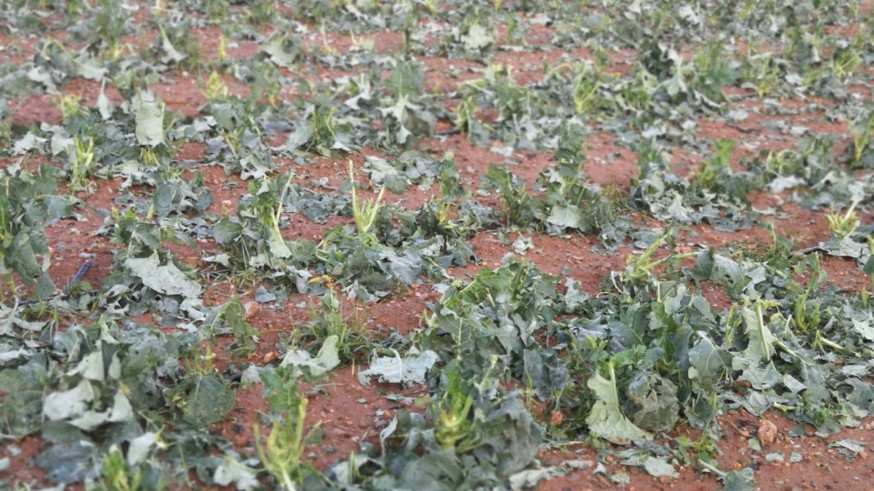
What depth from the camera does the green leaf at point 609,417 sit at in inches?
142

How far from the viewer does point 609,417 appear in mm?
3643

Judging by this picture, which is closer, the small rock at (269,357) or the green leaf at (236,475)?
the green leaf at (236,475)

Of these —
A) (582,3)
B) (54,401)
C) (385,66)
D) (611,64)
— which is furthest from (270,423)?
(582,3)

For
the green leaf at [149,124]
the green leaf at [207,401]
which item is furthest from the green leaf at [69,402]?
the green leaf at [149,124]

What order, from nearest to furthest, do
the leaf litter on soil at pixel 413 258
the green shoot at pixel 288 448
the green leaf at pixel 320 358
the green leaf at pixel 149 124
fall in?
1. the green shoot at pixel 288 448
2. the leaf litter on soil at pixel 413 258
3. the green leaf at pixel 320 358
4. the green leaf at pixel 149 124

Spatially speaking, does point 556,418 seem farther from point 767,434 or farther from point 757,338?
point 757,338

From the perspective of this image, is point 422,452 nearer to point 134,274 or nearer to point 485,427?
point 485,427

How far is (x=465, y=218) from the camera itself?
5.32 metres

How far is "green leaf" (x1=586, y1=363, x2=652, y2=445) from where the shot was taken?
3.62 metres

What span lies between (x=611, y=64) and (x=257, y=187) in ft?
17.1

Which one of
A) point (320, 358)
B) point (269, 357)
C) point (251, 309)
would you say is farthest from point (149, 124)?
point (320, 358)

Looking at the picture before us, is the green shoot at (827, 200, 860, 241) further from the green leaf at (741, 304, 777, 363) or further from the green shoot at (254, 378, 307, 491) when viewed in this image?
the green shoot at (254, 378, 307, 491)

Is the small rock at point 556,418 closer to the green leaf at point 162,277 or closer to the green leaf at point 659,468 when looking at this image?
the green leaf at point 659,468

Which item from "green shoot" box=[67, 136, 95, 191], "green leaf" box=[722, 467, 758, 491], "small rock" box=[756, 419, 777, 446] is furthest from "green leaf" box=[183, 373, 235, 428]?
"green shoot" box=[67, 136, 95, 191]
